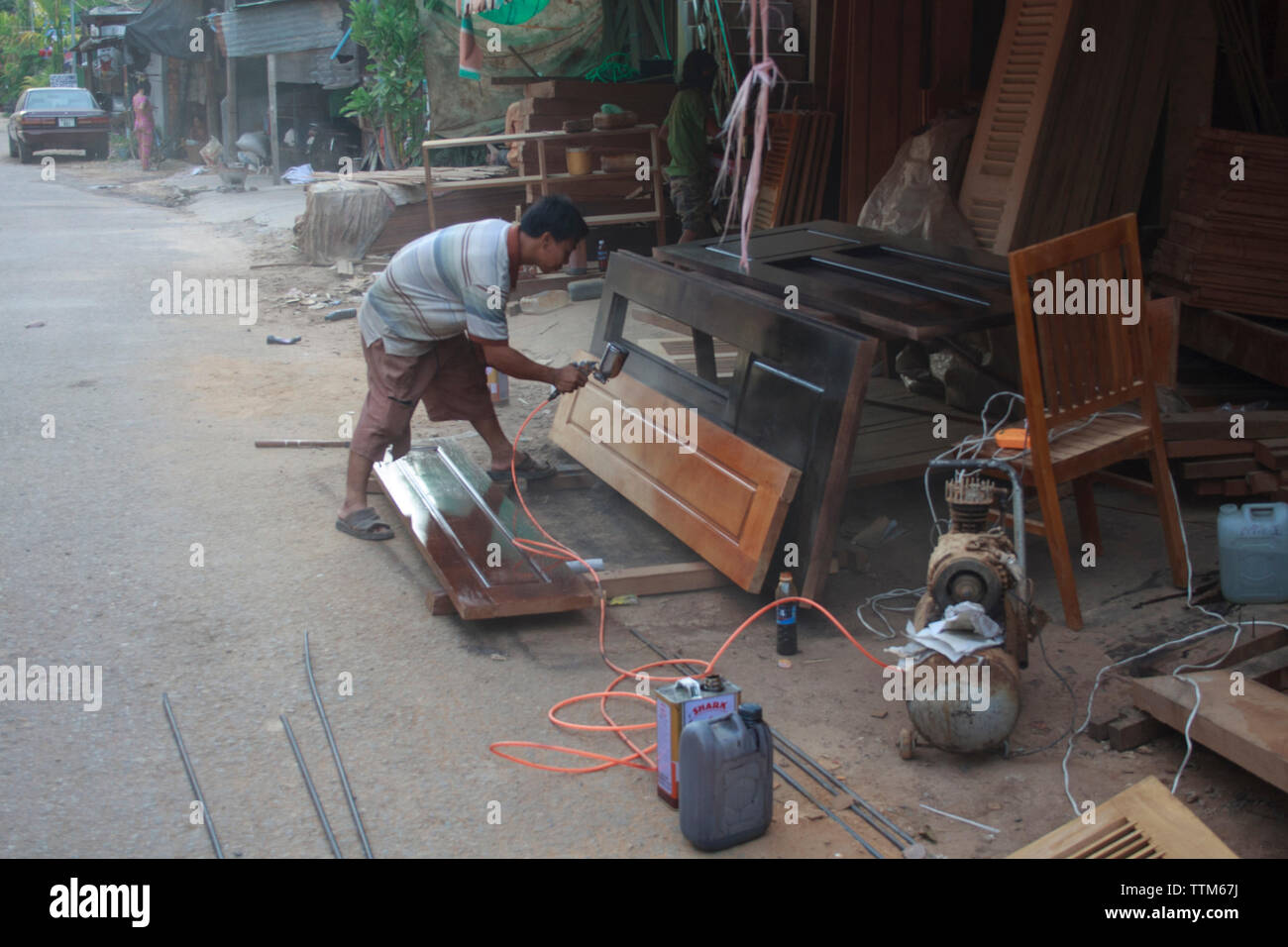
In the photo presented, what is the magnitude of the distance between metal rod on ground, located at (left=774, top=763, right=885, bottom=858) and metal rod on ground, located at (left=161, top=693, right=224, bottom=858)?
165 centimetres

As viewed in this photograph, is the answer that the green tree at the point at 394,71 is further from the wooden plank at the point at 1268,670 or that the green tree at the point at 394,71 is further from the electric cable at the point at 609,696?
the wooden plank at the point at 1268,670

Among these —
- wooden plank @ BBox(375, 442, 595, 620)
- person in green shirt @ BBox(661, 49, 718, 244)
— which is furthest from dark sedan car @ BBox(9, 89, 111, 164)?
wooden plank @ BBox(375, 442, 595, 620)

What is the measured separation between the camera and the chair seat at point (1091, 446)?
4.32 metres

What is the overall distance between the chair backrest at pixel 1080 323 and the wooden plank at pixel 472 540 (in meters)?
1.94

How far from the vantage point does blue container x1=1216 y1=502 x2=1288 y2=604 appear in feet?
14.4

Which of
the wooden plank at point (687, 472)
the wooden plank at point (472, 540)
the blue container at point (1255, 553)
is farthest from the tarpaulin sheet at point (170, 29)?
the blue container at point (1255, 553)

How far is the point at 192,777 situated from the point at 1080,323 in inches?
139

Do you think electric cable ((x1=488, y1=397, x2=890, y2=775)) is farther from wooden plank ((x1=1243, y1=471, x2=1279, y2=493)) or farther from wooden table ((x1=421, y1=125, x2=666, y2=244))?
wooden table ((x1=421, y1=125, x2=666, y2=244))

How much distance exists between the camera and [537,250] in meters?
5.00

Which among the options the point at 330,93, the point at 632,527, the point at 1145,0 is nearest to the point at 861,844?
the point at 632,527

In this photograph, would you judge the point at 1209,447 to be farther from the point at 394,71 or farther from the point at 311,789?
the point at 394,71

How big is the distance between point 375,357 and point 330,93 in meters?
19.8
